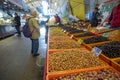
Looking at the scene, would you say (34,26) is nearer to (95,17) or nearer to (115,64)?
(95,17)

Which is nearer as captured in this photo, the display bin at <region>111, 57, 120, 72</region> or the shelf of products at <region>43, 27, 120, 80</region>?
the shelf of products at <region>43, 27, 120, 80</region>

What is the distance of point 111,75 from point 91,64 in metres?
0.39

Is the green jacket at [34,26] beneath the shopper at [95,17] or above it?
beneath

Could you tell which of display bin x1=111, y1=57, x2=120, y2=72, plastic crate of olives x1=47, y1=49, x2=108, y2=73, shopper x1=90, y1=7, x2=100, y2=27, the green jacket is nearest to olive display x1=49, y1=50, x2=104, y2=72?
plastic crate of olives x1=47, y1=49, x2=108, y2=73

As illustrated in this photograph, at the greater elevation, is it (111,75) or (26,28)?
(26,28)

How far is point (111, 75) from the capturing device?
1.82m

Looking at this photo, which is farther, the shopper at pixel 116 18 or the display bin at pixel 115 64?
the shopper at pixel 116 18

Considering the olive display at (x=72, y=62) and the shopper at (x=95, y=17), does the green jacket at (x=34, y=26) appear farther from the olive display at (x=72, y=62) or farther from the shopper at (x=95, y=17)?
the olive display at (x=72, y=62)

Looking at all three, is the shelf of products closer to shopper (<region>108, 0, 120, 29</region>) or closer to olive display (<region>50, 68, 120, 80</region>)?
olive display (<region>50, 68, 120, 80</region>)

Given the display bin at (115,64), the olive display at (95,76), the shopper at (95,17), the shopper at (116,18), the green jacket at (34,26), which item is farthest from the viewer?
the shopper at (95,17)

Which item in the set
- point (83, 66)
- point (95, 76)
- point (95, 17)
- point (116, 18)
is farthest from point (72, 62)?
point (95, 17)

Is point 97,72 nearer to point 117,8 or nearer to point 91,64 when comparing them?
point 91,64

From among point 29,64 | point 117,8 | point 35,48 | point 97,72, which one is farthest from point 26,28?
point 97,72

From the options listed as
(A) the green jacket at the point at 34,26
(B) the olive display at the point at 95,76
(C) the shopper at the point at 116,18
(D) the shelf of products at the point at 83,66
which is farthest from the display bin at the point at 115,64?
(A) the green jacket at the point at 34,26
